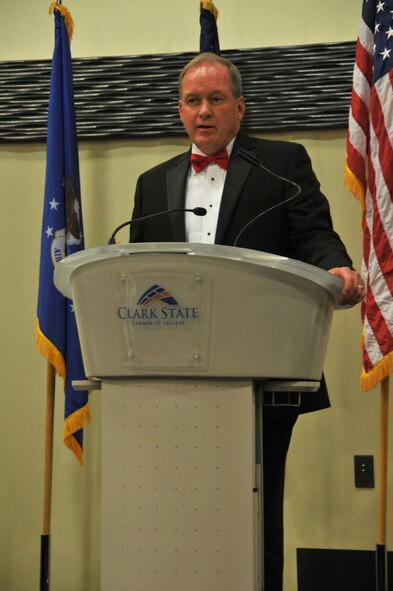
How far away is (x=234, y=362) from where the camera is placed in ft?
5.47

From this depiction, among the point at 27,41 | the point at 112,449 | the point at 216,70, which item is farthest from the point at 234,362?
the point at 27,41

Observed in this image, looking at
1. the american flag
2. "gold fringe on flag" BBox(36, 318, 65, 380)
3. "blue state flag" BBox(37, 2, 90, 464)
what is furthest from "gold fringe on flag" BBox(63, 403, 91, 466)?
the american flag

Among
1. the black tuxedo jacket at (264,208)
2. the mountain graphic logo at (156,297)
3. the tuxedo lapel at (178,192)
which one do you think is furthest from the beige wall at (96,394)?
the mountain graphic logo at (156,297)

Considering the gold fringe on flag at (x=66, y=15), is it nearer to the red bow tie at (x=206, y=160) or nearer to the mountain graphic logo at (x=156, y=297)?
the red bow tie at (x=206, y=160)

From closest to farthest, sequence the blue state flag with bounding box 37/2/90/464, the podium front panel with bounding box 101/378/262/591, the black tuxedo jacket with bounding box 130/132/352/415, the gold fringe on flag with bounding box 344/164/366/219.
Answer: the podium front panel with bounding box 101/378/262/591 < the black tuxedo jacket with bounding box 130/132/352/415 < the gold fringe on flag with bounding box 344/164/366/219 < the blue state flag with bounding box 37/2/90/464

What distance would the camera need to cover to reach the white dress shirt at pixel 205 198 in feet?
8.43

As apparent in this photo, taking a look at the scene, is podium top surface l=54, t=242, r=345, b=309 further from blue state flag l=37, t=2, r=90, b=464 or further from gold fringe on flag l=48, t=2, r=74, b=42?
gold fringe on flag l=48, t=2, r=74, b=42

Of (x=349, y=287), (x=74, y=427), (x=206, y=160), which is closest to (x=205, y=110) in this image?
(x=206, y=160)

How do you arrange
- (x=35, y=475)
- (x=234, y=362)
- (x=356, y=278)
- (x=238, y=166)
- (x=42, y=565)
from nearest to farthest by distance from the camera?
(x=234, y=362) → (x=356, y=278) → (x=238, y=166) → (x=42, y=565) → (x=35, y=475)

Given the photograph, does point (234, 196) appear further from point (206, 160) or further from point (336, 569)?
point (336, 569)

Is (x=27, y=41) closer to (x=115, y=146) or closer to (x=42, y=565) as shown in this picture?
(x=115, y=146)

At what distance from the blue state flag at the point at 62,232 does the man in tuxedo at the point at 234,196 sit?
1081 millimetres

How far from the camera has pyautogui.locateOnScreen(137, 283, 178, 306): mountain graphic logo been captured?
1681 millimetres

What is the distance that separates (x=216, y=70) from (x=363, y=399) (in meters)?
1.82
